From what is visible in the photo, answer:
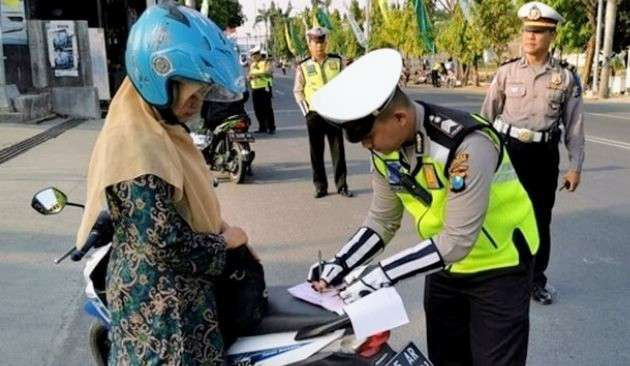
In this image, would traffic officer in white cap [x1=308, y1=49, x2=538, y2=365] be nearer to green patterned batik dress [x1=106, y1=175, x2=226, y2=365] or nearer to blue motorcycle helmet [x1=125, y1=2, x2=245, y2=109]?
blue motorcycle helmet [x1=125, y1=2, x2=245, y2=109]

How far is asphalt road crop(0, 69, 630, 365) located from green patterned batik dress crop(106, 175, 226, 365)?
1927mm

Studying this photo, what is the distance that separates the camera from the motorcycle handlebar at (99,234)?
7.28 ft

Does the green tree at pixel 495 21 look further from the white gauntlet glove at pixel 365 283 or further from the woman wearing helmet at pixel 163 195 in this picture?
the woman wearing helmet at pixel 163 195

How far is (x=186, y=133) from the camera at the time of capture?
2086 millimetres

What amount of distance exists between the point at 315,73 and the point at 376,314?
20.0 feet

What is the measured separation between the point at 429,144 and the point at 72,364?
2.50m

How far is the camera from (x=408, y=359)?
2.11 m

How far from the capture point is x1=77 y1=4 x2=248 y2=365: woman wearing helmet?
1.85 m

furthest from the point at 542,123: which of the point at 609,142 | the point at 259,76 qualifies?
the point at 259,76

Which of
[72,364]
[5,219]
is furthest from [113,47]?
[72,364]

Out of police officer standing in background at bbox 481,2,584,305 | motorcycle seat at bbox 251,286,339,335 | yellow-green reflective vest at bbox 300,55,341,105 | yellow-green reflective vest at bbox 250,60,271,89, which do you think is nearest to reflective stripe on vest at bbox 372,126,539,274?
motorcycle seat at bbox 251,286,339,335

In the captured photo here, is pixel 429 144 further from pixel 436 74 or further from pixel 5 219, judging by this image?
pixel 436 74

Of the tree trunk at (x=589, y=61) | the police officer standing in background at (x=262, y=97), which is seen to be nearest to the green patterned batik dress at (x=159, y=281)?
the police officer standing in background at (x=262, y=97)

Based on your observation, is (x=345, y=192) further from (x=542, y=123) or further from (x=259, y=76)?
(x=259, y=76)
